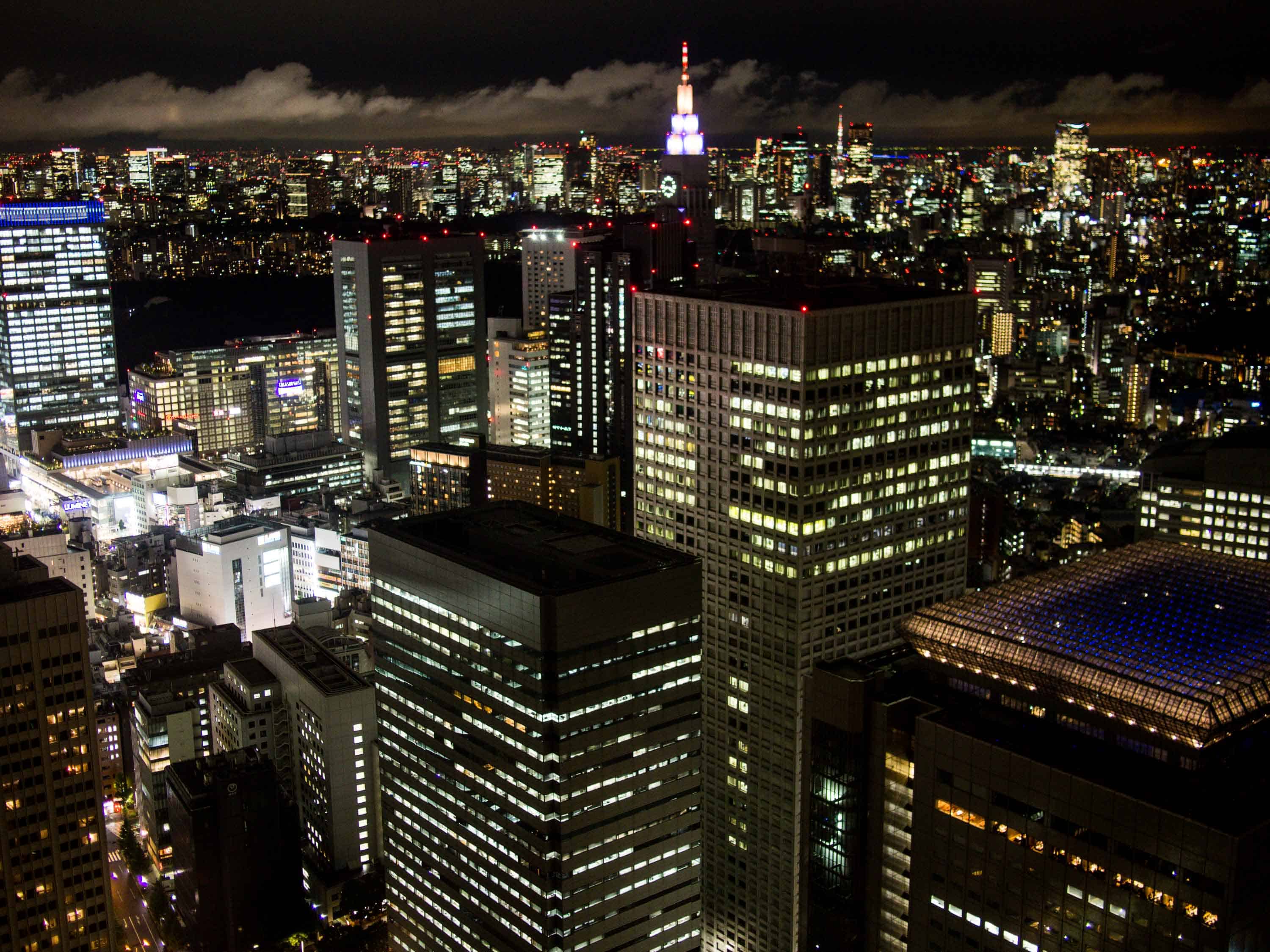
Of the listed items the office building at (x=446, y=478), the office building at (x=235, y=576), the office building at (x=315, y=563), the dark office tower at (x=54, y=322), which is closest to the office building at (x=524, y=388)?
the office building at (x=446, y=478)

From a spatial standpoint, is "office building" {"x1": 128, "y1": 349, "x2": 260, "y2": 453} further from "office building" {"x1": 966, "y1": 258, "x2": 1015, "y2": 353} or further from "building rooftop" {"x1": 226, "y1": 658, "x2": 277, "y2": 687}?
"office building" {"x1": 966, "y1": 258, "x2": 1015, "y2": 353}

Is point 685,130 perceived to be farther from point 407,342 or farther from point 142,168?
point 142,168

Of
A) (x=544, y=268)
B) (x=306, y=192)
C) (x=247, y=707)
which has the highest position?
(x=306, y=192)

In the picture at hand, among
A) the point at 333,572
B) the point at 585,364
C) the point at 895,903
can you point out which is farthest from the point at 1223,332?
the point at 895,903

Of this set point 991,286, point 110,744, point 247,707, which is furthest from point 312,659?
point 991,286

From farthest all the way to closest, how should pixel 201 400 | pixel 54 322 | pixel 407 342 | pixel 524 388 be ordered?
pixel 201 400 → pixel 54 322 → pixel 407 342 → pixel 524 388

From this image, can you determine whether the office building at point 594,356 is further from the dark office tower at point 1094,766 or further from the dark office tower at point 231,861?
the dark office tower at point 1094,766
